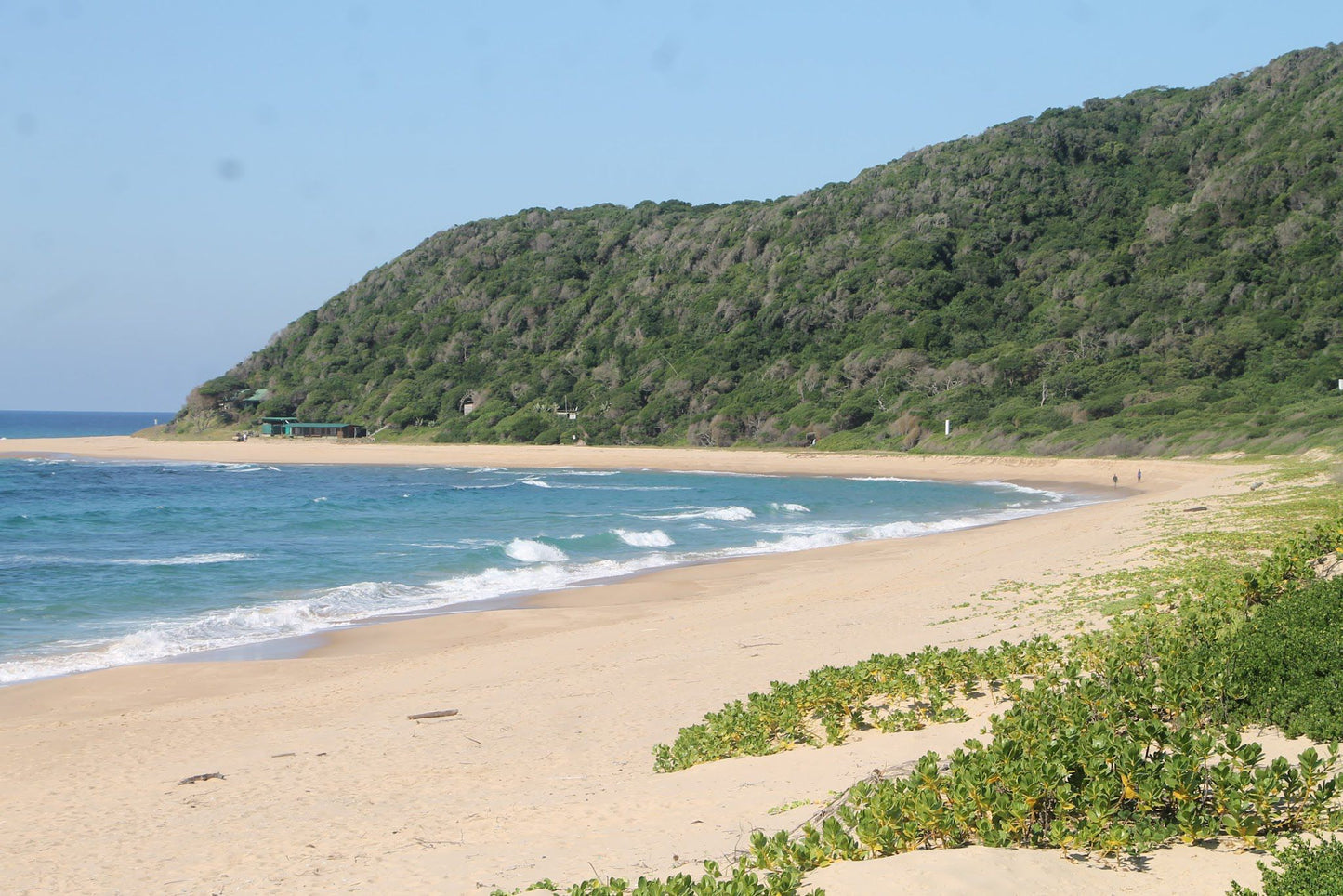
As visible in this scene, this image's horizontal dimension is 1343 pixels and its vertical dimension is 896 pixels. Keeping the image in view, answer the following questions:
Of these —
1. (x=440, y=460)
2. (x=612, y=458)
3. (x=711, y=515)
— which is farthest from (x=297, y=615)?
(x=440, y=460)

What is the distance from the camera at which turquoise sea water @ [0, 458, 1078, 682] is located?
1731 centimetres

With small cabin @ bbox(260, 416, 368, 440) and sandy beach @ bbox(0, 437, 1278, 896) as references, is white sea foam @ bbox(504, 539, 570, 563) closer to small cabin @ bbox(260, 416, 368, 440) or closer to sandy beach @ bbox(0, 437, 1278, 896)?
sandy beach @ bbox(0, 437, 1278, 896)

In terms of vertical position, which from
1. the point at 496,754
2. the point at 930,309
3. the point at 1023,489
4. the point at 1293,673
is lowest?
the point at 1023,489

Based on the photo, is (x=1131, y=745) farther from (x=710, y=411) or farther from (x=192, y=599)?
(x=710, y=411)

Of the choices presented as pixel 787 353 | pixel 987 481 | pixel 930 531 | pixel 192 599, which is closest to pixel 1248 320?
pixel 987 481

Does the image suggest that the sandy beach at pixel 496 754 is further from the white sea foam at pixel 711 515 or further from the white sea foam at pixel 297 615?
the white sea foam at pixel 711 515

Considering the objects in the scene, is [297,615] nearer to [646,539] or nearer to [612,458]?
[646,539]

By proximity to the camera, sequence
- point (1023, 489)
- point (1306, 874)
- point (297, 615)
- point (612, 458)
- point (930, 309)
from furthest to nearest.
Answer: point (930, 309)
point (612, 458)
point (1023, 489)
point (297, 615)
point (1306, 874)

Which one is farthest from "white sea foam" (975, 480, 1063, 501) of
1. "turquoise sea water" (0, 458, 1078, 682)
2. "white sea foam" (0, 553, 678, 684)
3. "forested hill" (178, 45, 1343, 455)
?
"white sea foam" (0, 553, 678, 684)

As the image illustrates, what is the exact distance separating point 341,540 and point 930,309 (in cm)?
6915

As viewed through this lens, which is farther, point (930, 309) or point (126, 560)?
point (930, 309)

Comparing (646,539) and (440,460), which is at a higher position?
(440,460)

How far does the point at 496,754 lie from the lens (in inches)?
336

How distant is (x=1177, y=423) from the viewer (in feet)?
180
